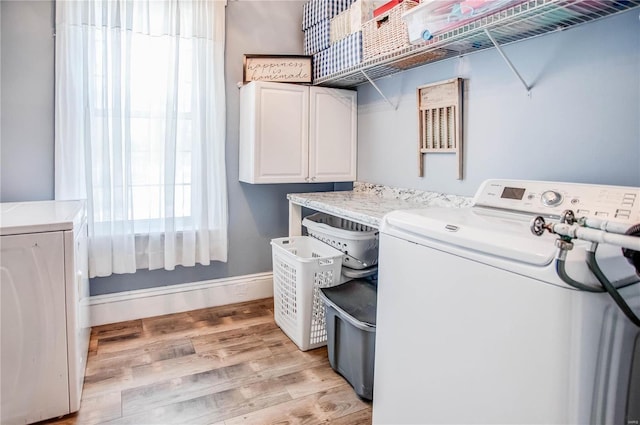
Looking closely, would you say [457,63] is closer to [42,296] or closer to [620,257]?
[620,257]

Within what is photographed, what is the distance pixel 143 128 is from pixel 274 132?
844 millimetres

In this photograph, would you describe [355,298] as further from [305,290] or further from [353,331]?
[305,290]

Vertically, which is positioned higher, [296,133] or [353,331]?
[296,133]

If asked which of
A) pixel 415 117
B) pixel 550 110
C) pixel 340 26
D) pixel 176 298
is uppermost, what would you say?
pixel 340 26

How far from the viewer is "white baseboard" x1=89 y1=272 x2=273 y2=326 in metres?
2.69

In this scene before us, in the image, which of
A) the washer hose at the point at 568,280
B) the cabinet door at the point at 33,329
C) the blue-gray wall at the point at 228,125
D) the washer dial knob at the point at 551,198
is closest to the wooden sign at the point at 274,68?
the blue-gray wall at the point at 228,125

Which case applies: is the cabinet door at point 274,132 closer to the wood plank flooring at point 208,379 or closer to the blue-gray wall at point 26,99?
the wood plank flooring at point 208,379

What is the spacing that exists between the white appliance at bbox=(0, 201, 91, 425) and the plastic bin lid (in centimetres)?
119

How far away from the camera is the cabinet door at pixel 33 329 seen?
5.34 ft

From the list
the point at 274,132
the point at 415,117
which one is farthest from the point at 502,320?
the point at 274,132

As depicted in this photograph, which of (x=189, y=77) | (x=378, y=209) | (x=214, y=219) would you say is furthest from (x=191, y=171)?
(x=378, y=209)

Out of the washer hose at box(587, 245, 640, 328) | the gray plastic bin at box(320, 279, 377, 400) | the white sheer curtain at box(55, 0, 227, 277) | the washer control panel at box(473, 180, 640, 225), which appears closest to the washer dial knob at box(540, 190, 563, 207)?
the washer control panel at box(473, 180, 640, 225)

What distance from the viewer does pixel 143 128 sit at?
2590 millimetres

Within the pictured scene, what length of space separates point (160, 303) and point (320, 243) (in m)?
1.24
